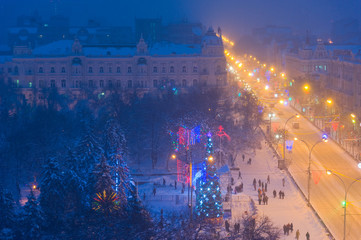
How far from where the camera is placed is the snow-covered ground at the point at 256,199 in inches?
1302

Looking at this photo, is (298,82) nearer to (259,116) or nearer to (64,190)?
(259,116)

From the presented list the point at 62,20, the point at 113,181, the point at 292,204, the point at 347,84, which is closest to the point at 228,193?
the point at 292,204

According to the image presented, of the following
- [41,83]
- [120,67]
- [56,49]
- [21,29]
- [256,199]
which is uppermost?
[21,29]

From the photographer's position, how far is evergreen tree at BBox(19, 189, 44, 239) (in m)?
24.4

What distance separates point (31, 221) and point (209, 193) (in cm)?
982

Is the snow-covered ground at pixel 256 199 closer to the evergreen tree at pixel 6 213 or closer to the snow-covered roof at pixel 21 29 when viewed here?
the evergreen tree at pixel 6 213

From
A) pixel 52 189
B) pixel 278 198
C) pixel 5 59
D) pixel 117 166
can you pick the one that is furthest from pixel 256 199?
pixel 5 59

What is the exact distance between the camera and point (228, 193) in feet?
119

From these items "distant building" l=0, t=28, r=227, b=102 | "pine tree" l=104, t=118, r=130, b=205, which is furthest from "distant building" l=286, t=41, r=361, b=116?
"pine tree" l=104, t=118, r=130, b=205

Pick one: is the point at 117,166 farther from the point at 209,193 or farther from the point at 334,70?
the point at 334,70

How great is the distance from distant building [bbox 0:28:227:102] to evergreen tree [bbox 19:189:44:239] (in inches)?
2019

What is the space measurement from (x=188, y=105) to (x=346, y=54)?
3336cm

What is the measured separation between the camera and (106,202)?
92.5ft

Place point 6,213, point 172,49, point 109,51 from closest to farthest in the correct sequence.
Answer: point 6,213 → point 109,51 → point 172,49
